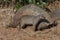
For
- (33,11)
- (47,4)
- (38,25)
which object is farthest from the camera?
(47,4)

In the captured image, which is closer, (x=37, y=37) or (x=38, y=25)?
(x=37, y=37)

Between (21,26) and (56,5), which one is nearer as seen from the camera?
(21,26)

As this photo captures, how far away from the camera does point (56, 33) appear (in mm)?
5602

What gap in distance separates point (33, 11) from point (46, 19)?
1.46ft

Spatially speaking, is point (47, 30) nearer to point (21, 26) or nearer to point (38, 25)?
point (38, 25)

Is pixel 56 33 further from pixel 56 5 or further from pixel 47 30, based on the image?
pixel 56 5

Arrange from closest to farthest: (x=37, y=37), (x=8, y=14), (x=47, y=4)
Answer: (x=37, y=37), (x=8, y=14), (x=47, y=4)

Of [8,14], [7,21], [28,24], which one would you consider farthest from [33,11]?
[8,14]

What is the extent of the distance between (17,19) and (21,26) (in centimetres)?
29

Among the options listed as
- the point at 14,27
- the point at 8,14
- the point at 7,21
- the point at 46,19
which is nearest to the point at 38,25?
the point at 46,19

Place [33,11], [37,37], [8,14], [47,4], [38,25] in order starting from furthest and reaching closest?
[47,4] → [8,14] → [33,11] → [38,25] → [37,37]

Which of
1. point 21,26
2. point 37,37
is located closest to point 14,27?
point 21,26

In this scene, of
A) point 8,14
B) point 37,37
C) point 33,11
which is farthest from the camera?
point 8,14

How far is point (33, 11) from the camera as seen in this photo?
6.41 m
